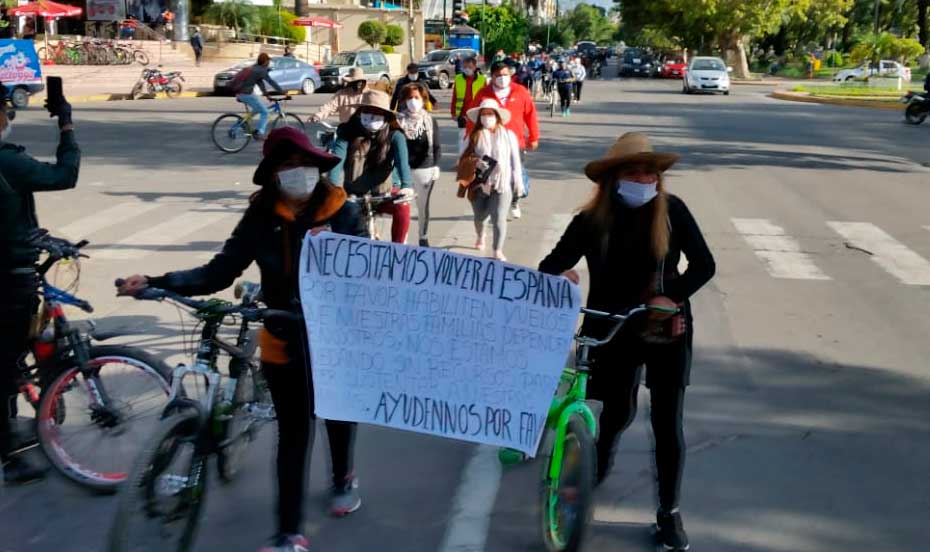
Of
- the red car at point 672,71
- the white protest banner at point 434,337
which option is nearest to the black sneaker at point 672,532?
the white protest banner at point 434,337

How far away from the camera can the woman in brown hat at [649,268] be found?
4.29m

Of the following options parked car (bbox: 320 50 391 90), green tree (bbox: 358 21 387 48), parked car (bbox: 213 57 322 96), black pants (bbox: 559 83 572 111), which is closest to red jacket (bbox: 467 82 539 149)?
black pants (bbox: 559 83 572 111)

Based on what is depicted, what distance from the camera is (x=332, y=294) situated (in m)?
4.12

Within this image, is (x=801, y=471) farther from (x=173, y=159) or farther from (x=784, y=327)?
(x=173, y=159)

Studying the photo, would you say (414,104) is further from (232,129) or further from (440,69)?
(440,69)

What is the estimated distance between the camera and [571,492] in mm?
4148

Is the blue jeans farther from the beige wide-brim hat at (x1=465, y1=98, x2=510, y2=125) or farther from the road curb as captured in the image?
the road curb

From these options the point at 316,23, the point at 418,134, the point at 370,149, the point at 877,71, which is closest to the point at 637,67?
the point at 877,71

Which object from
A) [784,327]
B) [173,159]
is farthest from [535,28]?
[784,327]

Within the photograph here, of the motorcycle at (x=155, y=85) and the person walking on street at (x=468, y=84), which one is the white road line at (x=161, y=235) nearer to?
the person walking on street at (x=468, y=84)

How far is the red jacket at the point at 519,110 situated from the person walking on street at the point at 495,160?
1282 millimetres

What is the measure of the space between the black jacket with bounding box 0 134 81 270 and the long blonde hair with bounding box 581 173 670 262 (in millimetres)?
2293

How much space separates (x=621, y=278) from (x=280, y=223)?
55.4 inches

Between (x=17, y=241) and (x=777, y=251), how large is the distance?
8169 millimetres
